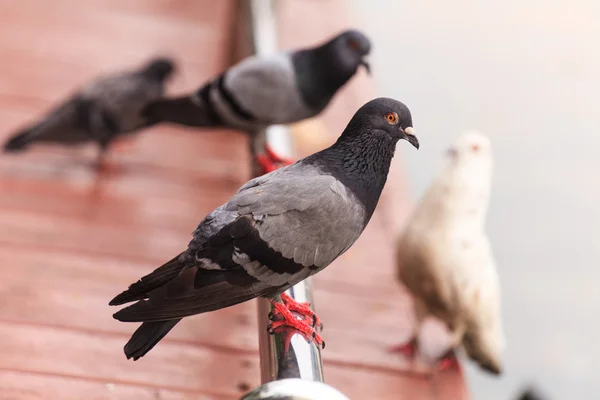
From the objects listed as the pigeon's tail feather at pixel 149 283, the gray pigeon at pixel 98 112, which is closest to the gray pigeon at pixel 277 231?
the pigeon's tail feather at pixel 149 283

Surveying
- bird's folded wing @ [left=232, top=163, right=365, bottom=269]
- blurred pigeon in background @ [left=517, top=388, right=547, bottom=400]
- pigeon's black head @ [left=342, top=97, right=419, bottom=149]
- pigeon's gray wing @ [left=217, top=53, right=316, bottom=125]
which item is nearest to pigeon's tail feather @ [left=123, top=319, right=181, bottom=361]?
bird's folded wing @ [left=232, top=163, right=365, bottom=269]

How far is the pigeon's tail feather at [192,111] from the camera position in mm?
1257

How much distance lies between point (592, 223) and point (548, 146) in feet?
0.66

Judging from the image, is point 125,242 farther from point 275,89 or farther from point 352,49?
point 352,49

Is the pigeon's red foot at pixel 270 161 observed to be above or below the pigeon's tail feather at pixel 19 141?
above

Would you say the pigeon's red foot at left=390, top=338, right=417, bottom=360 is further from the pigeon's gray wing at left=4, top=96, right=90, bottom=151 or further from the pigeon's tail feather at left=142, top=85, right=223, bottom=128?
the pigeon's gray wing at left=4, top=96, right=90, bottom=151

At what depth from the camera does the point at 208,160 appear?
1823 mm

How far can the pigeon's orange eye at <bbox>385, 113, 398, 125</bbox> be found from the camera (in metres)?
0.65

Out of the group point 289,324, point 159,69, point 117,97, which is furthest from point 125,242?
point 289,324

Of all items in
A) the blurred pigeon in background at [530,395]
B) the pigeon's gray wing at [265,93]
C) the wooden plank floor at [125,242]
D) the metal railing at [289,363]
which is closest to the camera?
the metal railing at [289,363]

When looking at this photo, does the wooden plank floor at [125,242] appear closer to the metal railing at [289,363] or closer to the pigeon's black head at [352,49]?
the metal railing at [289,363]

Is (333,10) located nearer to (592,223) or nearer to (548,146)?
(548,146)

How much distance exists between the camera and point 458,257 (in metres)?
1.22

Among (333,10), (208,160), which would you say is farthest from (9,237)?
(333,10)
